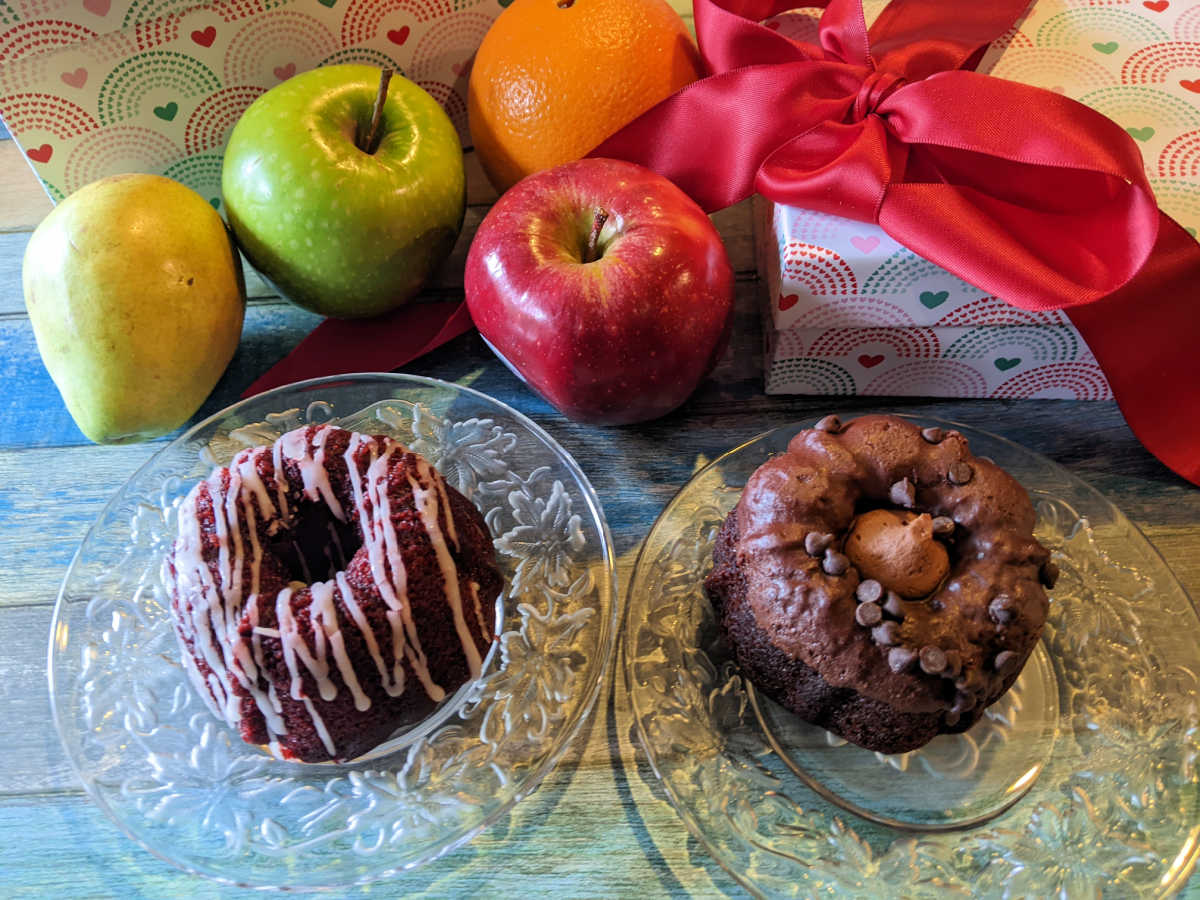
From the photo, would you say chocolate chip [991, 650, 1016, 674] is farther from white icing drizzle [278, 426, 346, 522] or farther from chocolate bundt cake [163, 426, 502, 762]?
white icing drizzle [278, 426, 346, 522]

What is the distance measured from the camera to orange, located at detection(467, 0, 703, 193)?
1.02 m

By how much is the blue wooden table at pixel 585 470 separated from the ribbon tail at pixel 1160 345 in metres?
0.04

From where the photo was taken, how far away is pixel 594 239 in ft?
3.13

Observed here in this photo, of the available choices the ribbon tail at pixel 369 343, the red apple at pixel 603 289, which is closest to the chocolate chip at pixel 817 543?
the red apple at pixel 603 289

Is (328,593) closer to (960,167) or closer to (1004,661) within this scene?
(1004,661)

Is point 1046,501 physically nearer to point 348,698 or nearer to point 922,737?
point 922,737

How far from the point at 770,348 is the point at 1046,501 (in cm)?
34

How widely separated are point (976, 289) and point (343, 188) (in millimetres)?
679

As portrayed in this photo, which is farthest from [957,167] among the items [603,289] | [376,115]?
[376,115]

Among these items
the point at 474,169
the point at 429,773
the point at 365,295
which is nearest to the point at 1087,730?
the point at 429,773

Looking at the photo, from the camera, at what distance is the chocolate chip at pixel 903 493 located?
79 cm

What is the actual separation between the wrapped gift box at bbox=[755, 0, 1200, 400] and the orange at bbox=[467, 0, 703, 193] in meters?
0.21

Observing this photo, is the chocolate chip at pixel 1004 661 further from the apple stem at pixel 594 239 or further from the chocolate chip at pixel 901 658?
the apple stem at pixel 594 239

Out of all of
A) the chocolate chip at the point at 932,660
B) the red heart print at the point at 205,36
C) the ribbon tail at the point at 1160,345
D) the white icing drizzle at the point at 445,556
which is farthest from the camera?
the red heart print at the point at 205,36
